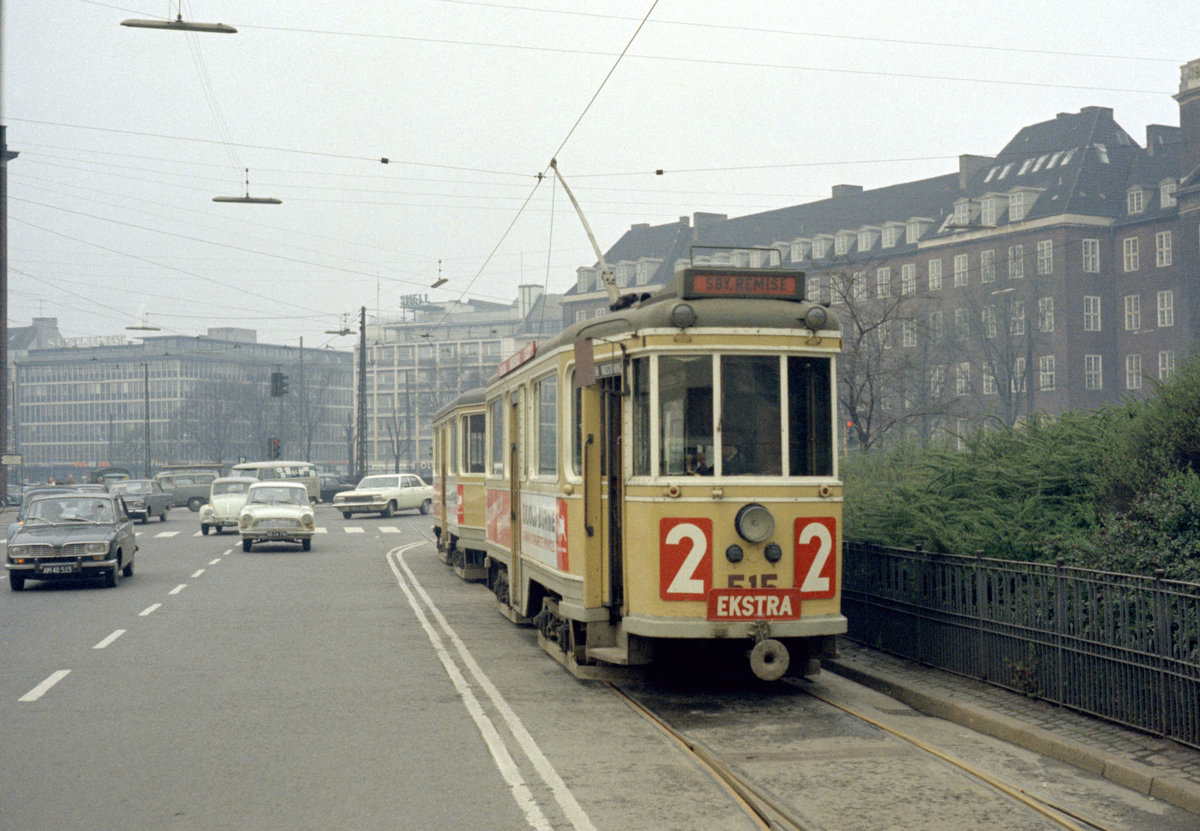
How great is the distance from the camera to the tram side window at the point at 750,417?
9.48 meters

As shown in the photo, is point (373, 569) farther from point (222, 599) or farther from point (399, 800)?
point (399, 800)

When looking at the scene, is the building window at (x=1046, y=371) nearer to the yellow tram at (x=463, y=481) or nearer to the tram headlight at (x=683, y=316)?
the yellow tram at (x=463, y=481)

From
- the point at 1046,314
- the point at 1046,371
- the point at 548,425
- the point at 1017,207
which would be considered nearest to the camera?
the point at 548,425

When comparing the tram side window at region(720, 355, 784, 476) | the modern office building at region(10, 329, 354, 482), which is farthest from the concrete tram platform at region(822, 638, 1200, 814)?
the modern office building at region(10, 329, 354, 482)

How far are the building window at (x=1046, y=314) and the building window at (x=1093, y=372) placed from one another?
347 centimetres

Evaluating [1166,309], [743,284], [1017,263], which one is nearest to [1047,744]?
[743,284]

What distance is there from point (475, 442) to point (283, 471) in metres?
40.2

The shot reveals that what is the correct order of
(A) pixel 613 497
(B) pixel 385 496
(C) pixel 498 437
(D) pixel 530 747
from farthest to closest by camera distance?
(B) pixel 385 496 < (C) pixel 498 437 < (A) pixel 613 497 < (D) pixel 530 747

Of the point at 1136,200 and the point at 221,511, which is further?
the point at 1136,200

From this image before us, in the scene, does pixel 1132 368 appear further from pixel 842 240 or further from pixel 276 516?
pixel 276 516

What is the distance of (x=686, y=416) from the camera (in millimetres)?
9508

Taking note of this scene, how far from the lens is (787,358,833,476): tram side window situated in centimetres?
960

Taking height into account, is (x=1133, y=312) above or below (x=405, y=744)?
above

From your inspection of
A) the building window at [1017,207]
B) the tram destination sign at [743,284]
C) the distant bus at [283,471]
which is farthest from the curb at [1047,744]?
the building window at [1017,207]
